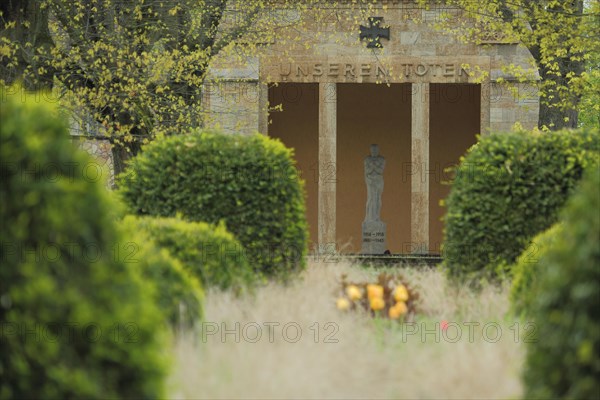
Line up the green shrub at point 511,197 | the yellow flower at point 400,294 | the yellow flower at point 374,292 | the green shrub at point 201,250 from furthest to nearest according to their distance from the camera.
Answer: the green shrub at point 511,197
the yellow flower at point 400,294
the yellow flower at point 374,292
the green shrub at point 201,250

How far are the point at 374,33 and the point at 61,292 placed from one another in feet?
64.0

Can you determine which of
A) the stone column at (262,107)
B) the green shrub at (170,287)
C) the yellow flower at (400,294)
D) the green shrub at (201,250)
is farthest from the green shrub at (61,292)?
the stone column at (262,107)

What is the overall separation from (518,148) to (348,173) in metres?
17.3

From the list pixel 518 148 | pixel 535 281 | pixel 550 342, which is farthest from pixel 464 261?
pixel 550 342

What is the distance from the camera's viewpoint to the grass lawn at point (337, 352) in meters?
5.86

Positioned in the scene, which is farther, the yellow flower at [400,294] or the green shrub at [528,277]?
the yellow flower at [400,294]

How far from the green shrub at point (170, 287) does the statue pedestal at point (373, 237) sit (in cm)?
1620

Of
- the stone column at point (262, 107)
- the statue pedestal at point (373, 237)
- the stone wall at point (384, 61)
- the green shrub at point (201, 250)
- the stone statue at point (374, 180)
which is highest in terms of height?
the stone wall at point (384, 61)

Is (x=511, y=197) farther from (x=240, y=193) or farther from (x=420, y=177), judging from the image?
(x=420, y=177)

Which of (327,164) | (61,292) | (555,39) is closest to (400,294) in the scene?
(61,292)

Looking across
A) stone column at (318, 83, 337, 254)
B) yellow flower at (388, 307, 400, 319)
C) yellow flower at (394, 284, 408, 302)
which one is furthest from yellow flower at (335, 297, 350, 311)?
stone column at (318, 83, 337, 254)

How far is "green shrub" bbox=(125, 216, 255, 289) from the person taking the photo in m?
7.82

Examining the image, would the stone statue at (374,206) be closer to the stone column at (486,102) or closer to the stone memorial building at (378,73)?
→ the stone memorial building at (378,73)

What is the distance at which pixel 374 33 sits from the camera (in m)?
23.2
